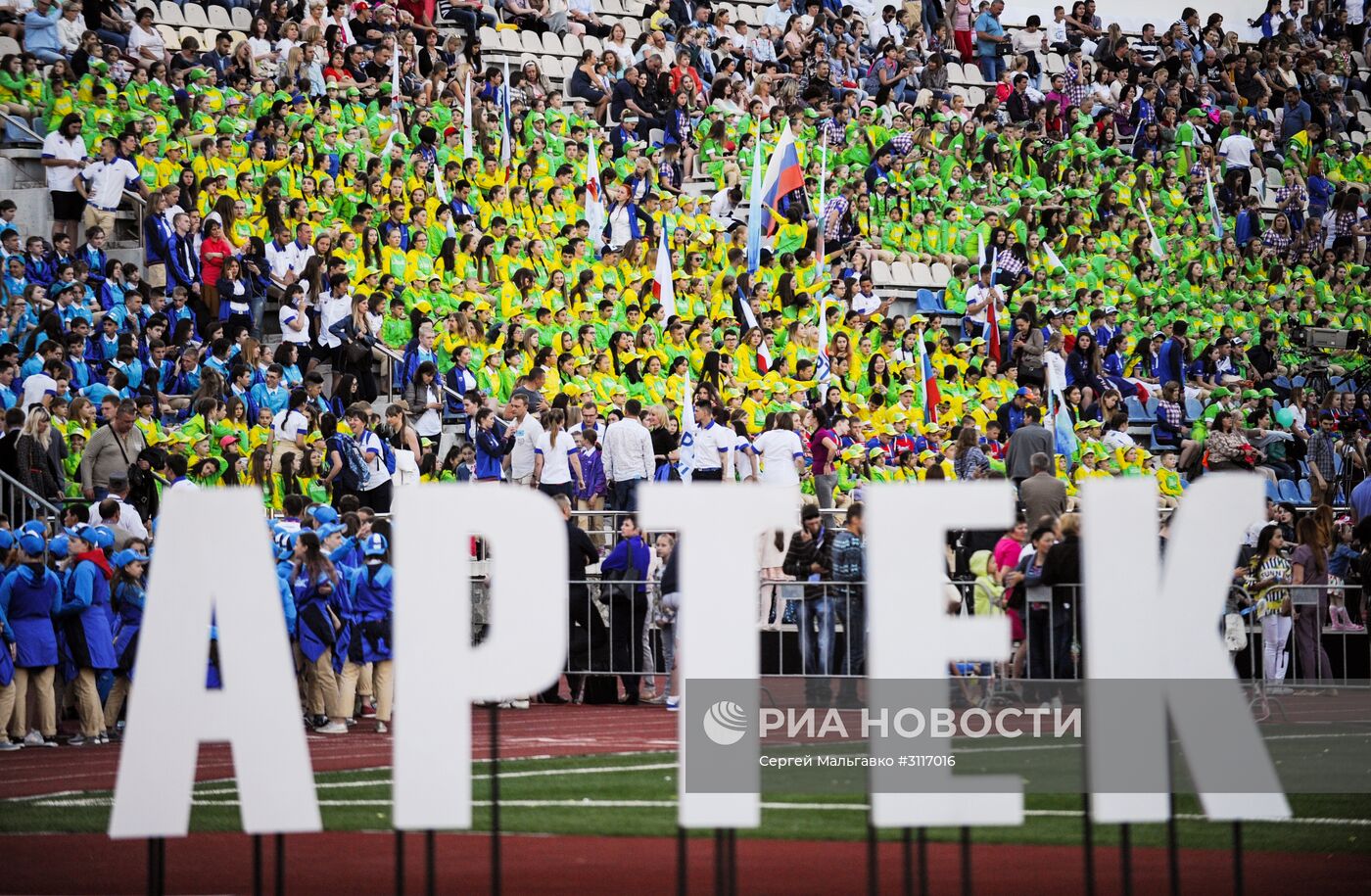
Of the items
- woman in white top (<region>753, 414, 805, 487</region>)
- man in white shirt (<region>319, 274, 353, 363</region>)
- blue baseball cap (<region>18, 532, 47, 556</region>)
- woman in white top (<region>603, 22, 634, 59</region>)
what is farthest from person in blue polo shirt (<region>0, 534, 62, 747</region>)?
woman in white top (<region>603, 22, 634, 59</region>)

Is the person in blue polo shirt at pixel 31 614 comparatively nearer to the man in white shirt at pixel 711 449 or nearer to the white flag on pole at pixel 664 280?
the man in white shirt at pixel 711 449

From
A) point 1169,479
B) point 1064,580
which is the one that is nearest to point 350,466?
point 1064,580

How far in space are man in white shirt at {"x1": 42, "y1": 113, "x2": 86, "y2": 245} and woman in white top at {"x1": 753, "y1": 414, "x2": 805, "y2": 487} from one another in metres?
7.33

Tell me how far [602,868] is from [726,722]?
394 cm

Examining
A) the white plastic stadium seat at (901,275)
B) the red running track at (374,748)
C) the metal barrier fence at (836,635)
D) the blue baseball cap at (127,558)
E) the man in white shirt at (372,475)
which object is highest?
the white plastic stadium seat at (901,275)

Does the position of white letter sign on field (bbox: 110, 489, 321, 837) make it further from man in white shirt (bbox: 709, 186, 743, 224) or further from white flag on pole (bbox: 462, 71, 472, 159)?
man in white shirt (bbox: 709, 186, 743, 224)

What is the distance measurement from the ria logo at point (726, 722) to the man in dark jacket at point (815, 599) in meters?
1.86

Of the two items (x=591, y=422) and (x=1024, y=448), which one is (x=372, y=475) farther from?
(x=1024, y=448)

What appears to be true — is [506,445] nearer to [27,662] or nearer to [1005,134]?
[27,662]

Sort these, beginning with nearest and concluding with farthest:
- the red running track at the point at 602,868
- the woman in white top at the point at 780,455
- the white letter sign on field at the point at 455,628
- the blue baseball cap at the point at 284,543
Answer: the white letter sign on field at the point at 455,628 < the red running track at the point at 602,868 < the blue baseball cap at the point at 284,543 < the woman in white top at the point at 780,455

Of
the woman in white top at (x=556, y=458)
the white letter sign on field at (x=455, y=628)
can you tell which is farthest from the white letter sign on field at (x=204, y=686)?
the woman in white top at (x=556, y=458)

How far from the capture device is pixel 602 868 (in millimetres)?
9289

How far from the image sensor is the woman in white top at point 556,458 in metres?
18.9

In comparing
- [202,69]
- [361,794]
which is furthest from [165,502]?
[202,69]
